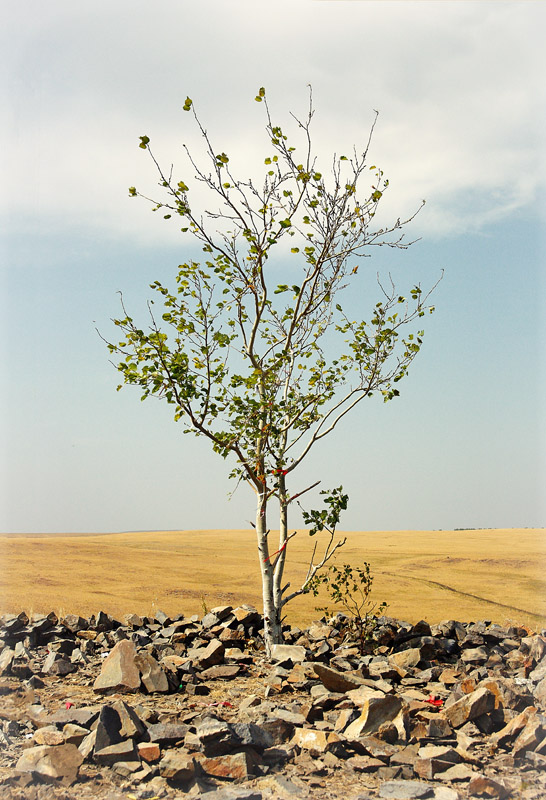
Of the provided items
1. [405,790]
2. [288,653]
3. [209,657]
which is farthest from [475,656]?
[405,790]

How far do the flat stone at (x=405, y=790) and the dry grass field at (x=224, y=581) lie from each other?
6591 mm

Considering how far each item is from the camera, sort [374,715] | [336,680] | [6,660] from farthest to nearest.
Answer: [6,660]
[336,680]
[374,715]

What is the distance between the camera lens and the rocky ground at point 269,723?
479cm

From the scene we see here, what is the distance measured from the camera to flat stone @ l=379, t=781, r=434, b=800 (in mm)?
4633

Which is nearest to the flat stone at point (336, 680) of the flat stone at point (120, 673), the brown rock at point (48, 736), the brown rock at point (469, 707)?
the brown rock at point (469, 707)

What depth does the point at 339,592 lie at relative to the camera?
347 inches

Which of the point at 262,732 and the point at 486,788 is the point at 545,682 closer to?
the point at 486,788

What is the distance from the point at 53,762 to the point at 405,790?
2574 millimetres

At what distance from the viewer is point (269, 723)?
18.0 feet

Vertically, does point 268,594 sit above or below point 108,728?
above

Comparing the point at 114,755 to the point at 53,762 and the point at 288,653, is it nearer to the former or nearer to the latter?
the point at 53,762

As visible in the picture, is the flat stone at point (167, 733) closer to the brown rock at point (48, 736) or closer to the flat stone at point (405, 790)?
the brown rock at point (48, 736)

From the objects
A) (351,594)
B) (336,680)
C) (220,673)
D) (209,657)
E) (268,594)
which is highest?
(268,594)

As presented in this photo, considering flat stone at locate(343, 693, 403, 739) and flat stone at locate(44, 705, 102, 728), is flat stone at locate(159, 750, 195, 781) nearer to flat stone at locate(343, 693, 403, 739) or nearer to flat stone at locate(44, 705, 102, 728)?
flat stone at locate(44, 705, 102, 728)
